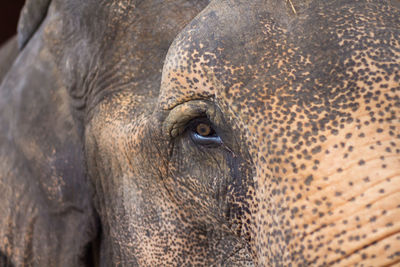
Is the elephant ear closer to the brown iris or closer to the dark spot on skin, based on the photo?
the brown iris

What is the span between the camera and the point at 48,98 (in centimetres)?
160

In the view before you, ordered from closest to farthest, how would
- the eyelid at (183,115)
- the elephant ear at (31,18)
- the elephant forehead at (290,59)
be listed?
the elephant forehead at (290,59)
the eyelid at (183,115)
the elephant ear at (31,18)

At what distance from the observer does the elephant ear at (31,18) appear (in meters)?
1.65

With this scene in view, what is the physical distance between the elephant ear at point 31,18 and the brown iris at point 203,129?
2.48 ft

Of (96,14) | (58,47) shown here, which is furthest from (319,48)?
(58,47)

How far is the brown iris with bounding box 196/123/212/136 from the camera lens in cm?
108

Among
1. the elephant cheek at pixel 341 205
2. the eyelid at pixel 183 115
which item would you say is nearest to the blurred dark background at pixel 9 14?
the eyelid at pixel 183 115

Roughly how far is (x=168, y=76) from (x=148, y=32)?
31 cm

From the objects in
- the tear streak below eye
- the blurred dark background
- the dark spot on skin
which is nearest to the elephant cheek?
the dark spot on skin

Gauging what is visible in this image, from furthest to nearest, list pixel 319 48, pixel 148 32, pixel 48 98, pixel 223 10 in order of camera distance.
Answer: pixel 48 98 → pixel 148 32 → pixel 223 10 → pixel 319 48

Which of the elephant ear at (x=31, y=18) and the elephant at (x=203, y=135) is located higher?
the elephant ear at (x=31, y=18)

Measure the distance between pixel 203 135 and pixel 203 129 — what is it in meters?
0.01

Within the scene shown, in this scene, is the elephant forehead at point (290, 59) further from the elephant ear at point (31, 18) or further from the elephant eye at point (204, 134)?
the elephant ear at point (31, 18)

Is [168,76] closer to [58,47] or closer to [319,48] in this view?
[319,48]
